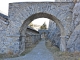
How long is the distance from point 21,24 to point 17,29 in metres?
0.51

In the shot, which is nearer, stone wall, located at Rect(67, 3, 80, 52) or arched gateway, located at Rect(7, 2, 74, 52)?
stone wall, located at Rect(67, 3, 80, 52)

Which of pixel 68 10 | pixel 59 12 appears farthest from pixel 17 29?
pixel 68 10

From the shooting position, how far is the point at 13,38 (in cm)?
1137

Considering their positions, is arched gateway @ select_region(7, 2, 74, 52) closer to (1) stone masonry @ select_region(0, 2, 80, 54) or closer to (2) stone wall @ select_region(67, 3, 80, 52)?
(1) stone masonry @ select_region(0, 2, 80, 54)

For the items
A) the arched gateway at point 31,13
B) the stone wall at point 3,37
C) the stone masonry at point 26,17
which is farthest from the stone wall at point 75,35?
the stone wall at point 3,37

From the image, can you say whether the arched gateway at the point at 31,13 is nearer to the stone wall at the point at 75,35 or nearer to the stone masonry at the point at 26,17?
the stone masonry at the point at 26,17

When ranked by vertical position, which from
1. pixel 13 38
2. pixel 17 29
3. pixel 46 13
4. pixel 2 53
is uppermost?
pixel 46 13

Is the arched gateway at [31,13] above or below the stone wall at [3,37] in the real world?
above

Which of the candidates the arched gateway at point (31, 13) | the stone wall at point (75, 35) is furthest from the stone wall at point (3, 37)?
the stone wall at point (75, 35)

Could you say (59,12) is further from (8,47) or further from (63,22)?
(8,47)

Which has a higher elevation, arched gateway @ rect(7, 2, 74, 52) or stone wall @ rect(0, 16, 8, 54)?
arched gateway @ rect(7, 2, 74, 52)

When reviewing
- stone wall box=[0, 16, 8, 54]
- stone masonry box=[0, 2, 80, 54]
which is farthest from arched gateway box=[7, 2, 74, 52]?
stone wall box=[0, 16, 8, 54]

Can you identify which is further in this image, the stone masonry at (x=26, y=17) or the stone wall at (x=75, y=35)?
the stone masonry at (x=26, y=17)

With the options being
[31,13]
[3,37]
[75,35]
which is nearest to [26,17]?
[31,13]
